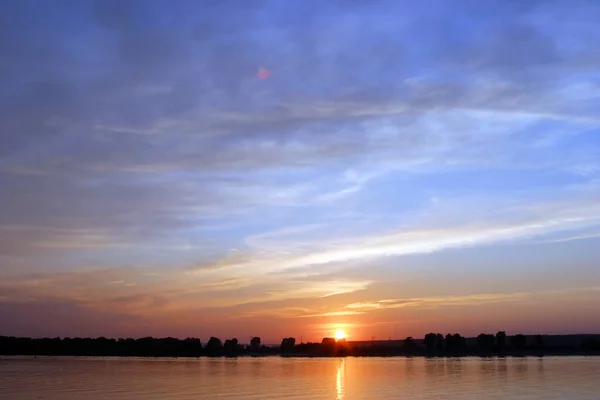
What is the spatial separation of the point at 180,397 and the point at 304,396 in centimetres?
1309

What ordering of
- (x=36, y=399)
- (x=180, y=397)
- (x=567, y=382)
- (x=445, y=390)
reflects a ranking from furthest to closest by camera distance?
(x=567, y=382)
(x=445, y=390)
(x=180, y=397)
(x=36, y=399)

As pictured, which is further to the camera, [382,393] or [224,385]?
[224,385]

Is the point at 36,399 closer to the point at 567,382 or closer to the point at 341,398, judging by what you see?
the point at 341,398

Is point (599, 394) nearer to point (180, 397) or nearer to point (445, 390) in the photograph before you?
point (445, 390)

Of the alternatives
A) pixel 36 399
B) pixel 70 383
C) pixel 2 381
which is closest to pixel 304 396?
pixel 36 399

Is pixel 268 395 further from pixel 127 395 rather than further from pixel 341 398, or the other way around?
pixel 127 395

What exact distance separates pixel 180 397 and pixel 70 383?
1092 inches

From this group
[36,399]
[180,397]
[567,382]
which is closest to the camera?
[36,399]

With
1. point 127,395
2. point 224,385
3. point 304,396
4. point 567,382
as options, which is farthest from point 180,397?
point 567,382

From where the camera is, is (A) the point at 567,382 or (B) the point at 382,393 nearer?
(B) the point at 382,393

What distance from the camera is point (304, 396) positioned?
7281 centimetres

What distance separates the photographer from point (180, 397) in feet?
234

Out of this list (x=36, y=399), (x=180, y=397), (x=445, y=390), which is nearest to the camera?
(x=36, y=399)

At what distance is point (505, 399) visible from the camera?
2650 inches
